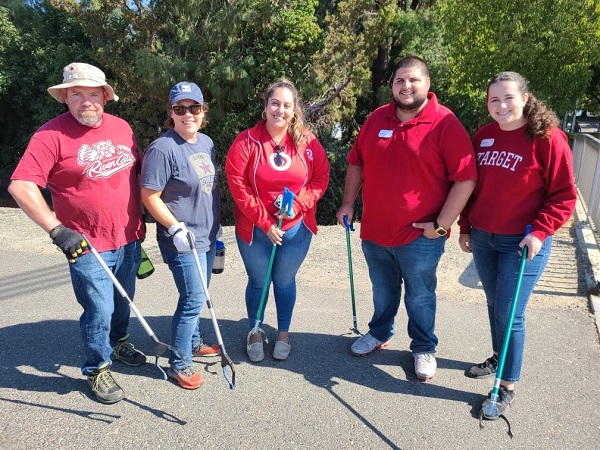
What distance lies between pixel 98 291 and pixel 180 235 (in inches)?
23.9

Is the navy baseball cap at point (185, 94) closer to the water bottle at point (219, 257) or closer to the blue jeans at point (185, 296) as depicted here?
the blue jeans at point (185, 296)

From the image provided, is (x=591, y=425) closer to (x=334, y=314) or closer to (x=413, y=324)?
(x=413, y=324)

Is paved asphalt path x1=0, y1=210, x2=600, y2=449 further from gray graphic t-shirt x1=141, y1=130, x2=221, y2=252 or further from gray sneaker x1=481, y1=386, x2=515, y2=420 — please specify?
gray graphic t-shirt x1=141, y1=130, x2=221, y2=252

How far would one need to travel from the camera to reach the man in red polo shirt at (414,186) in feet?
9.86

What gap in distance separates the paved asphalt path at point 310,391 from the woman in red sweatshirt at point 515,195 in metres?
0.31

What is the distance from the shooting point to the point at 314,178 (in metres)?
3.53

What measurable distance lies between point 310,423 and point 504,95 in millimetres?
2158

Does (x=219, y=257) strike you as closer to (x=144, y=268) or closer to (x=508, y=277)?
(x=144, y=268)

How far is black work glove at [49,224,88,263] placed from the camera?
8.80ft

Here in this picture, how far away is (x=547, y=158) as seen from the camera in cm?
276

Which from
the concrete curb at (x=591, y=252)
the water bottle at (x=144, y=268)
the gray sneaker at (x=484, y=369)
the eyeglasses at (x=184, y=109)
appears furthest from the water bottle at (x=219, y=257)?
the concrete curb at (x=591, y=252)

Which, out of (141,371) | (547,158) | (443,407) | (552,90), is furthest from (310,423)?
(552,90)

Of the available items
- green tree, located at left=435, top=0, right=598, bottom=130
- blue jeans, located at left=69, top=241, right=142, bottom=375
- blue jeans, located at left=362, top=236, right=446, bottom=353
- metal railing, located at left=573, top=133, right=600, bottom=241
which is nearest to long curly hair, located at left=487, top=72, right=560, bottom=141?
blue jeans, located at left=362, top=236, right=446, bottom=353

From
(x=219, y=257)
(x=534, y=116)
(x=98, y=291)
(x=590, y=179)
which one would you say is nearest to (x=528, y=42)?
(x=590, y=179)
